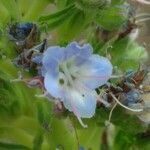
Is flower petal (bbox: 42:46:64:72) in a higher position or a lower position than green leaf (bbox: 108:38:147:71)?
higher

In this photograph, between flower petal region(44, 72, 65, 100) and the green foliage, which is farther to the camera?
the green foliage

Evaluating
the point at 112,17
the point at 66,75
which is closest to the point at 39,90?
the point at 66,75

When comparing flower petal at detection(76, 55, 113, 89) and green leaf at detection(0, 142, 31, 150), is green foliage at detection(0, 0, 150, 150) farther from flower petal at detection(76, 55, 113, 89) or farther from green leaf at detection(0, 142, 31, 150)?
flower petal at detection(76, 55, 113, 89)

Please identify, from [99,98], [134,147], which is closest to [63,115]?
[99,98]

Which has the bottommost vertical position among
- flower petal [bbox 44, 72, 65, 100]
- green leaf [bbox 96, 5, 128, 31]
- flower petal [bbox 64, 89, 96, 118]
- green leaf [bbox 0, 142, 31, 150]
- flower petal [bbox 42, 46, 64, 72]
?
green leaf [bbox 0, 142, 31, 150]

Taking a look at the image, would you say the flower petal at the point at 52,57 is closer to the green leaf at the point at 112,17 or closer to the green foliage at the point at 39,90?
the green foliage at the point at 39,90

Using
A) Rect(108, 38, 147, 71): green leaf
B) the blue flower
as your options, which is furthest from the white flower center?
Rect(108, 38, 147, 71): green leaf
